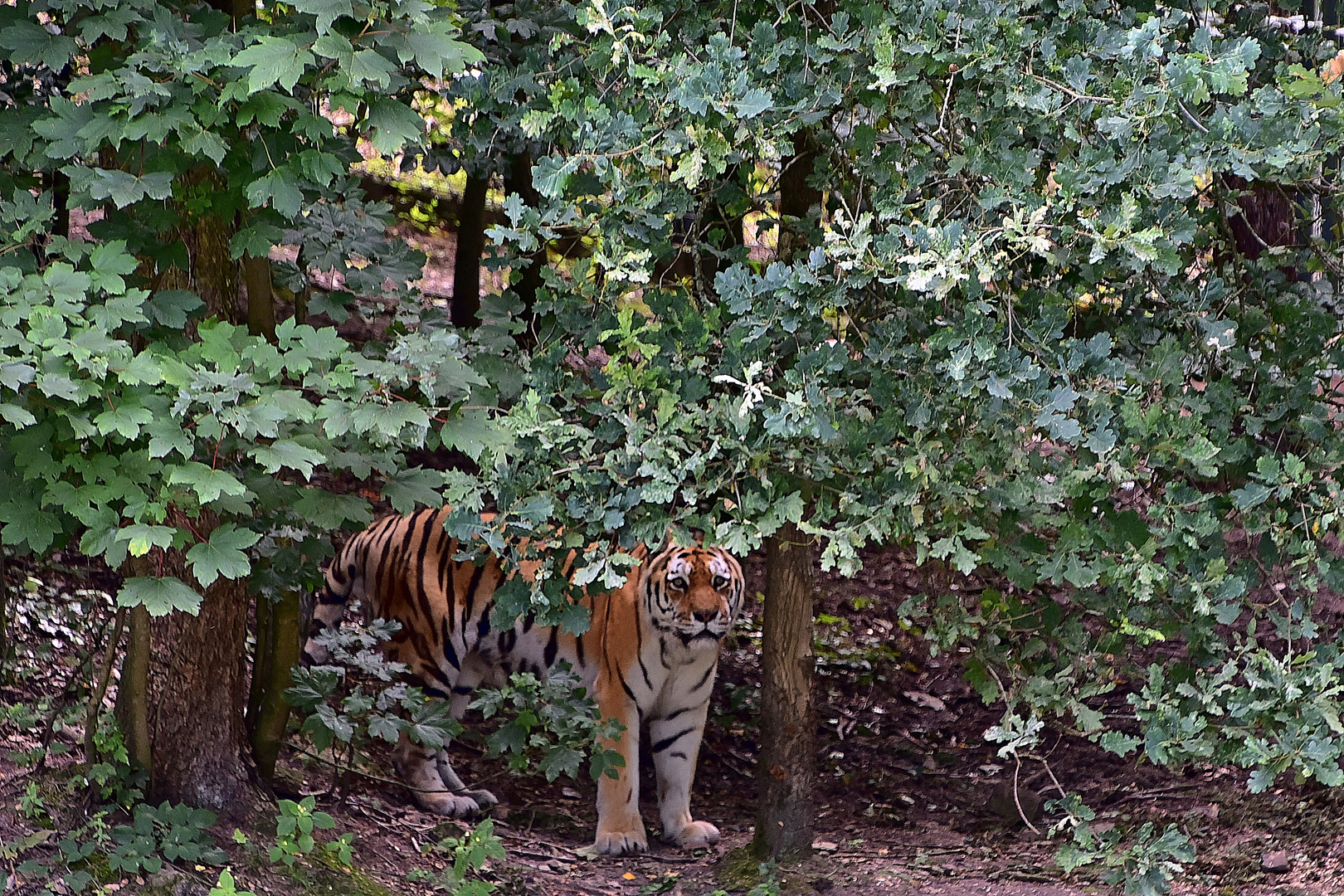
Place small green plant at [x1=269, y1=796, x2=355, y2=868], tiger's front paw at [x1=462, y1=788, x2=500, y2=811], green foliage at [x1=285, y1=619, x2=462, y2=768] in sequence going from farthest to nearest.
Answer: tiger's front paw at [x1=462, y1=788, x2=500, y2=811]
green foliage at [x1=285, y1=619, x2=462, y2=768]
small green plant at [x1=269, y1=796, x2=355, y2=868]

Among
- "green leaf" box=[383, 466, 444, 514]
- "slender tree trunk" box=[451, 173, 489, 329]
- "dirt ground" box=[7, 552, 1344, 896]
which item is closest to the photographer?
"green leaf" box=[383, 466, 444, 514]

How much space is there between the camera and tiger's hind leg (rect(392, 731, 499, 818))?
16.4 feet

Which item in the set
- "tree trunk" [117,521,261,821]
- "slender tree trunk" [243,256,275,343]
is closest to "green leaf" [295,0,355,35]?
"slender tree trunk" [243,256,275,343]

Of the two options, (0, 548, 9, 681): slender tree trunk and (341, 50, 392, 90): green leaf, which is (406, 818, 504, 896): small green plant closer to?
(0, 548, 9, 681): slender tree trunk

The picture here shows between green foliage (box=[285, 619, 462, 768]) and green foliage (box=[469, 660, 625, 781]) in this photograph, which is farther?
green foliage (box=[469, 660, 625, 781])

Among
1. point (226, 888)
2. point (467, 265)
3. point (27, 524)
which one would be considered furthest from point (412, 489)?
point (467, 265)

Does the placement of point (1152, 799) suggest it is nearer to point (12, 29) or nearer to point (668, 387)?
point (668, 387)

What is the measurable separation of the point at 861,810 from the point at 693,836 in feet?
2.91

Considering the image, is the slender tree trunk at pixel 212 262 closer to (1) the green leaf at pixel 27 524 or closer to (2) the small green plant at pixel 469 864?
(1) the green leaf at pixel 27 524

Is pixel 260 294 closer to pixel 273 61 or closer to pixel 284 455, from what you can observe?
pixel 284 455

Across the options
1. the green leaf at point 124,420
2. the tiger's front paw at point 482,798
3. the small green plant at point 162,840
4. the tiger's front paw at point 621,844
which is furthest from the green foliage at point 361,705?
the green leaf at point 124,420

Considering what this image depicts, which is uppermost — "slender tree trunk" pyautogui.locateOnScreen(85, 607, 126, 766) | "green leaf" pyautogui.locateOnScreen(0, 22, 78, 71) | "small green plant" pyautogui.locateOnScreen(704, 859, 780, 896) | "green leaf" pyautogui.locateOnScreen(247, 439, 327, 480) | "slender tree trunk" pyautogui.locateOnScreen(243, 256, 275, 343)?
"green leaf" pyautogui.locateOnScreen(0, 22, 78, 71)

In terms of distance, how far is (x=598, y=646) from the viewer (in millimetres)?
5230

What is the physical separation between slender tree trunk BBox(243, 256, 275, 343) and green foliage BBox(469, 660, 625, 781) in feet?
4.76
